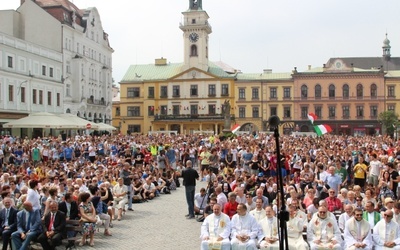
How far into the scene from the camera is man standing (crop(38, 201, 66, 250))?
10734 millimetres

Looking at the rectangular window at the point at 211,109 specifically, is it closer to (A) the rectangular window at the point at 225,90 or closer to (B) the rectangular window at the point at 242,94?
(A) the rectangular window at the point at 225,90

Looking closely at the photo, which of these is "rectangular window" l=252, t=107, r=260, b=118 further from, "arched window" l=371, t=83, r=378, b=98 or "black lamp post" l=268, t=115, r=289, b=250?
"black lamp post" l=268, t=115, r=289, b=250

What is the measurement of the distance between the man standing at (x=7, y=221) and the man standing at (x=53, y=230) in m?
0.83

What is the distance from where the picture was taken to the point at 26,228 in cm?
1099

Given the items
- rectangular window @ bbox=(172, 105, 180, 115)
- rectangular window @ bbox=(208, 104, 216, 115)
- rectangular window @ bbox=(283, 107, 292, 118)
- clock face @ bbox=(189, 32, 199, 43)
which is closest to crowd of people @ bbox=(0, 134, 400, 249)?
rectangular window @ bbox=(283, 107, 292, 118)

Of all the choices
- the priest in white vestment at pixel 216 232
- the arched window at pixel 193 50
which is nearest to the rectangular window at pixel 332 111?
the arched window at pixel 193 50

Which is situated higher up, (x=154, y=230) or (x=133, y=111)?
(x=133, y=111)

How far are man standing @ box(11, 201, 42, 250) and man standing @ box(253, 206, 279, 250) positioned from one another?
502cm

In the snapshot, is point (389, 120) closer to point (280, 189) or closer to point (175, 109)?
point (175, 109)

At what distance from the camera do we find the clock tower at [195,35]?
3177 inches

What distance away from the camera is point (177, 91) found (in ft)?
265

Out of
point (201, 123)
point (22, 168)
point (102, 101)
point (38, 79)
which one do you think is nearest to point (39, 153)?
point (22, 168)

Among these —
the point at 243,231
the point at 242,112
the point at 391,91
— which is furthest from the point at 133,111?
the point at 243,231

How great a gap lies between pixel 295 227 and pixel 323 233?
24.8 inches
